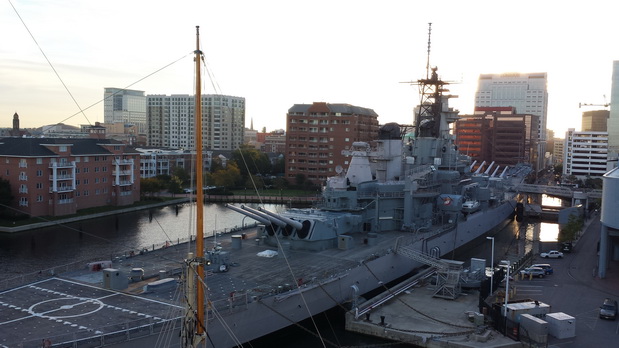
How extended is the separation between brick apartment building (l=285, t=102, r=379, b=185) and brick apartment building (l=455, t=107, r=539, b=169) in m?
42.8

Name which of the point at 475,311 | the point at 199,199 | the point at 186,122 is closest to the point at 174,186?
the point at 475,311

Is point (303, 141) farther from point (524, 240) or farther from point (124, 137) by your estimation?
point (124, 137)

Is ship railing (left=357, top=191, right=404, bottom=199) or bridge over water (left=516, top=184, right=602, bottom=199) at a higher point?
ship railing (left=357, top=191, right=404, bottom=199)

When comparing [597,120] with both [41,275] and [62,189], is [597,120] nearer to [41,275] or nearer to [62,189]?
[62,189]

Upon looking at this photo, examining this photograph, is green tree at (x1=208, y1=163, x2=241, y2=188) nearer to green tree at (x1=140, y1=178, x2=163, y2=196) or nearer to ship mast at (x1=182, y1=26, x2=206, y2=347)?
green tree at (x1=140, y1=178, x2=163, y2=196)

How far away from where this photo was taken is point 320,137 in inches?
3521

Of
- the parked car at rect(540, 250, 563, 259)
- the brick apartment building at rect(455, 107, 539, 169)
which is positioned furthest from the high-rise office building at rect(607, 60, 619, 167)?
the parked car at rect(540, 250, 563, 259)

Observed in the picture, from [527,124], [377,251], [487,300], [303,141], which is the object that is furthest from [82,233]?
[527,124]

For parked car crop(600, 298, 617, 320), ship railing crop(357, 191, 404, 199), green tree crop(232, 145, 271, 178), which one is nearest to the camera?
parked car crop(600, 298, 617, 320)

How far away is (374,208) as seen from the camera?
3419 centimetres

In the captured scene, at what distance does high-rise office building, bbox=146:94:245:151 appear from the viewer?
132 meters

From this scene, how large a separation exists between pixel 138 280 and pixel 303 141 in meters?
69.7

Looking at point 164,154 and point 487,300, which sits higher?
point 164,154

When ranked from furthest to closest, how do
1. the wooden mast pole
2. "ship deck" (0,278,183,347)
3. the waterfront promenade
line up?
the waterfront promenade, "ship deck" (0,278,183,347), the wooden mast pole
